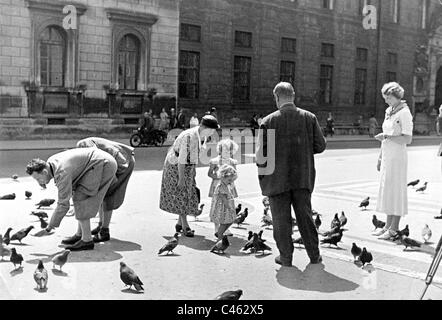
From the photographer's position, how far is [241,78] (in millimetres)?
30250

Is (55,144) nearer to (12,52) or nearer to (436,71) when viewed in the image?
(12,52)

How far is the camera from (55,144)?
2197cm

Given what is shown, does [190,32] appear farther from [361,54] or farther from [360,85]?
[360,85]

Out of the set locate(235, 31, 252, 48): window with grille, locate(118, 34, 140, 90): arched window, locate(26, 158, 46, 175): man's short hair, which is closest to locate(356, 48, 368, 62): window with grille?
Result: locate(235, 31, 252, 48): window with grille

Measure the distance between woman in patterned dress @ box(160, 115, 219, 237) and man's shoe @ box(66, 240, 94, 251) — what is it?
3.85 ft

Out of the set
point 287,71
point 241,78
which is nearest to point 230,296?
point 241,78

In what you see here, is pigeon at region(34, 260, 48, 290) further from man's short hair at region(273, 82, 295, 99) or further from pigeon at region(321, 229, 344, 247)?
pigeon at region(321, 229, 344, 247)

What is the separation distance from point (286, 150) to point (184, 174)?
1785mm

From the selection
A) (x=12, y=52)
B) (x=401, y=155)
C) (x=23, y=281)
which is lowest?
(x=23, y=281)

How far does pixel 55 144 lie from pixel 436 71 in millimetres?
29307

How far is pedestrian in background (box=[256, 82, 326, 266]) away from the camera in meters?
6.43

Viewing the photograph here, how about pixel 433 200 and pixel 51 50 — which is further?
pixel 51 50
